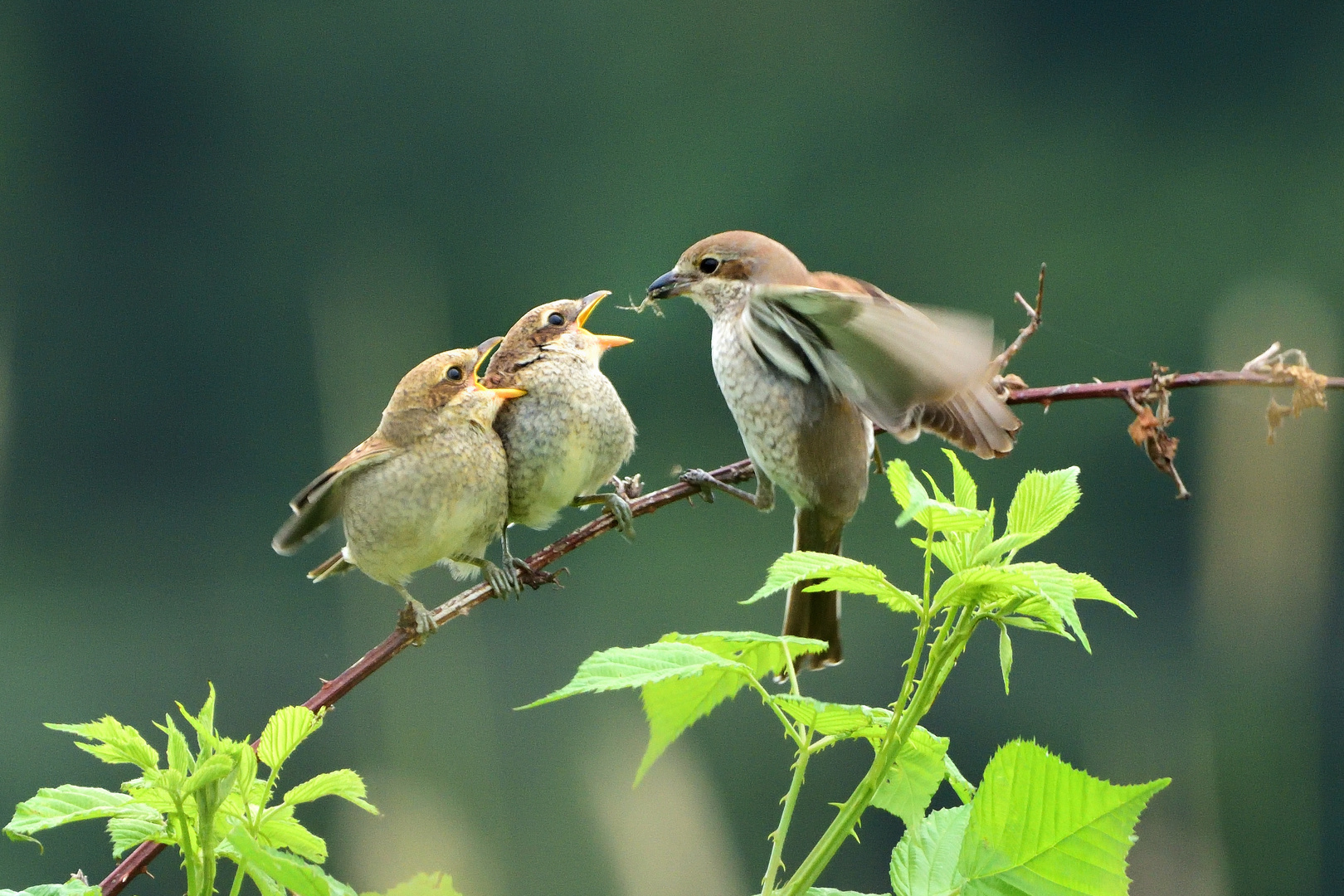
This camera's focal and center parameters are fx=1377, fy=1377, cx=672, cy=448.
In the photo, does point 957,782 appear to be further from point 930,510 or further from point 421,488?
point 421,488

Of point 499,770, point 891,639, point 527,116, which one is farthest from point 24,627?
point 891,639

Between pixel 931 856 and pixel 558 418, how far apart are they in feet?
2.91

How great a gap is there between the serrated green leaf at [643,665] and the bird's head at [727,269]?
0.96 metres

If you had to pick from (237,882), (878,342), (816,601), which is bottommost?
(816,601)

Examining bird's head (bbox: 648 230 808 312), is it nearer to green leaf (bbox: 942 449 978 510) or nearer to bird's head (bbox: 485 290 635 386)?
bird's head (bbox: 485 290 635 386)

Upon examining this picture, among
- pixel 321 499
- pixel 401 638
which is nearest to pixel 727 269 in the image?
pixel 321 499

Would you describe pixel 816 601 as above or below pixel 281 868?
below

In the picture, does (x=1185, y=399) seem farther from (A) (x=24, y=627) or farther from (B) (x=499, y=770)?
(A) (x=24, y=627)

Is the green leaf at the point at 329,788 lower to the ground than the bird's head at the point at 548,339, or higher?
lower

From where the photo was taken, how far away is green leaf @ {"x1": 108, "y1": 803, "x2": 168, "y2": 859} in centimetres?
70

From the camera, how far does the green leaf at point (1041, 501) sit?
2.48 feet

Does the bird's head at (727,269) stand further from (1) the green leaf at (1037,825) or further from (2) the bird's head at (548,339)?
(1) the green leaf at (1037,825)

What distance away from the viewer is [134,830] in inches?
28.1

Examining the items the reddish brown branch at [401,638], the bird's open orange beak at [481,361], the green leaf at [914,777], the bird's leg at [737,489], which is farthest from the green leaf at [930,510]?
the bird's open orange beak at [481,361]
